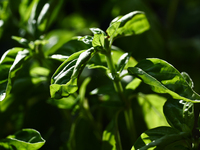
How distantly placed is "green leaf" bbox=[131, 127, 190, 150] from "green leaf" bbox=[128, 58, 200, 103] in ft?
0.20

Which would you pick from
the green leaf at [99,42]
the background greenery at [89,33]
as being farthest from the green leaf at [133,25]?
the background greenery at [89,33]

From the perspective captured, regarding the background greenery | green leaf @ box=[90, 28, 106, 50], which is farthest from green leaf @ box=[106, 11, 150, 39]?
the background greenery

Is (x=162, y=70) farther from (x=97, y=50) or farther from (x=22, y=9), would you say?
(x=22, y=9)

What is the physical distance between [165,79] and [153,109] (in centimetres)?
22

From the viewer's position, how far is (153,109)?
67cm

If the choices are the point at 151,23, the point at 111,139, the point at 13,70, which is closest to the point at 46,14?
the point at 13,70

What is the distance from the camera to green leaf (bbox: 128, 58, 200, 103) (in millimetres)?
432

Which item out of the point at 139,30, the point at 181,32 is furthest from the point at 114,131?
the point at 181,32

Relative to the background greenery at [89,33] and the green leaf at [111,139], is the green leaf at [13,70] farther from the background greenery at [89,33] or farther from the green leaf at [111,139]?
the green leaf at [111,139]

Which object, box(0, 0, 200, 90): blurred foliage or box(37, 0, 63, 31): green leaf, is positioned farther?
box(0, 0, 200, 90): blurred foliage

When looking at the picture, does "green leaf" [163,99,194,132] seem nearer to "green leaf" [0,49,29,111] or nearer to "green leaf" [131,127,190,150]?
"green leaf" [131,127,190,150]

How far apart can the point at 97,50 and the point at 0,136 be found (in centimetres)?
36

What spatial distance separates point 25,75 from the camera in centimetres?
69

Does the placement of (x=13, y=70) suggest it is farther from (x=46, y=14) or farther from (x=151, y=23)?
(x=151, y=23)
